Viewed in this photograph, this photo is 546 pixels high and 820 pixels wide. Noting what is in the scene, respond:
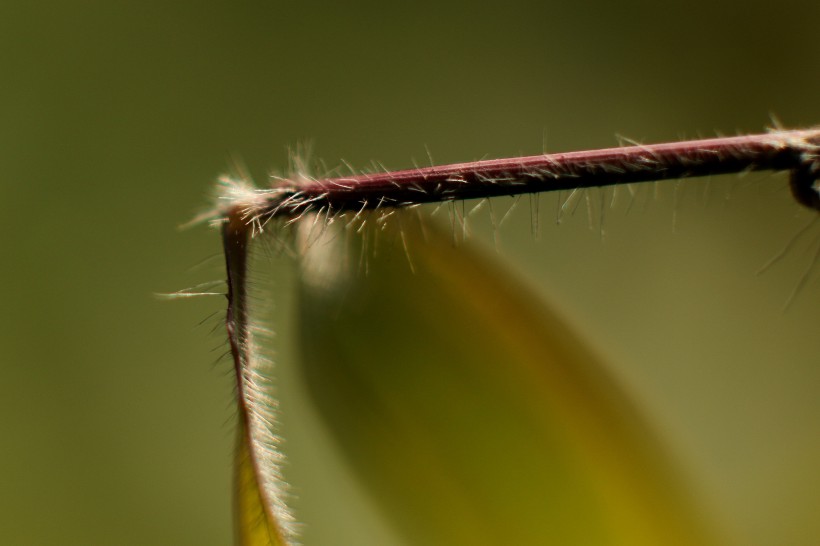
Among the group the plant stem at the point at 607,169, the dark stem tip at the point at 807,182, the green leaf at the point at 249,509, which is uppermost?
the plant stem at the point at 607,169

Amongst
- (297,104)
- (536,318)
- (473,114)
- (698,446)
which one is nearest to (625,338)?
(698,446)

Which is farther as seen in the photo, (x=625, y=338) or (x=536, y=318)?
(x=625, y=338)

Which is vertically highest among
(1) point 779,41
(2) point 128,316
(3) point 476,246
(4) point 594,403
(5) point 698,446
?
(1) point 779,41

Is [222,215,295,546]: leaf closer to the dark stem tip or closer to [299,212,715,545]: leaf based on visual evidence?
[299,212,715,545]: leaf

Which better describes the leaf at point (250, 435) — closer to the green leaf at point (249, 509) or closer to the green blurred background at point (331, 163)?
the green leaf at point (249, 509)

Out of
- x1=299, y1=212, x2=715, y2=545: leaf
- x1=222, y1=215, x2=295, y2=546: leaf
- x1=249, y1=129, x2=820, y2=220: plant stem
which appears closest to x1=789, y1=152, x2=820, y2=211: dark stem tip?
x1=249, y1=129, x2=820, y2=220: plant stem

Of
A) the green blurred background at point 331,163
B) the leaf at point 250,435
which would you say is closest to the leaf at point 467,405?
the leaf at point 250,435

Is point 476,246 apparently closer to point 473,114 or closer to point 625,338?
point 625,338
